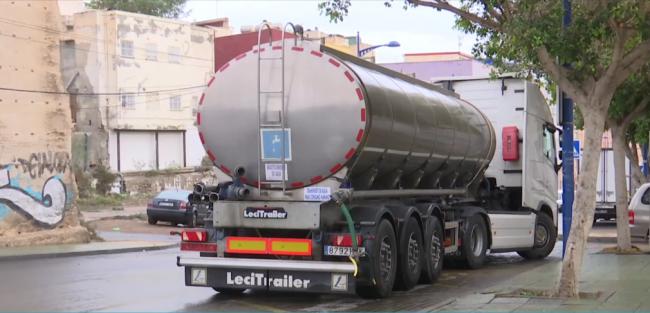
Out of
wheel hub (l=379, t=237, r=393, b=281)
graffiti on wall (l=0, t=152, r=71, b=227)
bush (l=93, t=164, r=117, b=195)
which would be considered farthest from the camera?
bush (l=93, t=164, r=117, b=195)

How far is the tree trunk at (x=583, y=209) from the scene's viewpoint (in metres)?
9.87

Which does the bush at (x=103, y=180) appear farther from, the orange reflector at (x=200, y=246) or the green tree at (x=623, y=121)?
the orange reflector at (x=200, y=246)

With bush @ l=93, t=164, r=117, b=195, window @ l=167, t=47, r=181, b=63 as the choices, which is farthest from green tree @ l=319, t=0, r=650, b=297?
window @ l=167, t=47, r=181, b=63

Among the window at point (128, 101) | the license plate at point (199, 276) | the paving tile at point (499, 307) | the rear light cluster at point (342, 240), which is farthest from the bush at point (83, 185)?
the paving tile at point (499, 307)

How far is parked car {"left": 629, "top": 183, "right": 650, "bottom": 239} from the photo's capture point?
58.8 ft

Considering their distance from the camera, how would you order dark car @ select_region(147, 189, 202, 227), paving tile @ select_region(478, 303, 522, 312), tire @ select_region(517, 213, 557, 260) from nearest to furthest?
1. paving tile @ select_region(478, 303, 522, 312)
2. tire @ select_region(517, 213, 557, 260)
3. dark car @ select_region(147, 189, 202, 227)

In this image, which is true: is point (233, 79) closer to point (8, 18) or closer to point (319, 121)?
point (319, 121)

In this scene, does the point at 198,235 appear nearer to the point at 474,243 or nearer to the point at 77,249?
the point at 474,243

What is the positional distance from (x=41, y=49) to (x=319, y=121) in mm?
12448

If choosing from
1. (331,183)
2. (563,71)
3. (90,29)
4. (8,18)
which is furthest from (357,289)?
(90,29)

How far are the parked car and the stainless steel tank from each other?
31.0 ft

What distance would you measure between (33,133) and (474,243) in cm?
1110

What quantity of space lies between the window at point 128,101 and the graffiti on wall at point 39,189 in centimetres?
3324

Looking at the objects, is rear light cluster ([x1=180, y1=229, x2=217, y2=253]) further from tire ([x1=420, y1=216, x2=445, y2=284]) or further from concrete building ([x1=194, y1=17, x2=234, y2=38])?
concrete building ([x1=194, y1=17, x2=234, y2=38])
